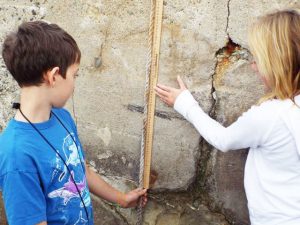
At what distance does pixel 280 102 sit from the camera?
1558mm

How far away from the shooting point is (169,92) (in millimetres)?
1937

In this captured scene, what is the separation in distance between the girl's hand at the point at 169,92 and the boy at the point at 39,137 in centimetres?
52

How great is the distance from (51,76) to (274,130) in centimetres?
77

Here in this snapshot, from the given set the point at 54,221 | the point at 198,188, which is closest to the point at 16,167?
the point at 54,221

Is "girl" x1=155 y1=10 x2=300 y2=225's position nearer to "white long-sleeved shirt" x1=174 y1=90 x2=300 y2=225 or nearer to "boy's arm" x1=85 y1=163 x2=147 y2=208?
"white long-sleeved shirt" x1=174 y1=90 x2=300 y2=225

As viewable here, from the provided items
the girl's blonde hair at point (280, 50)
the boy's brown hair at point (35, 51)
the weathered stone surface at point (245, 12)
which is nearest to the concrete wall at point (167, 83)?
the weathered stone surface at point (245, 12)

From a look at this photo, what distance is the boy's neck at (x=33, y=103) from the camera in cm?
148

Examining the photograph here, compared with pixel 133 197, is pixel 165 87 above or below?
above

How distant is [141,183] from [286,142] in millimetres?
816

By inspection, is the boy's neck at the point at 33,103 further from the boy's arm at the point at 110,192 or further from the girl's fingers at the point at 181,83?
the girl's fingers at the point at 181,83

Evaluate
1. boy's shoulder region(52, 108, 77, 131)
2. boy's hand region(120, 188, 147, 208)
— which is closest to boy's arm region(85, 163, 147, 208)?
boy's hand region(120, 188, 147, 208)

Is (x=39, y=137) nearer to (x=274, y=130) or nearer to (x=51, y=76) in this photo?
(x=51, y=76)

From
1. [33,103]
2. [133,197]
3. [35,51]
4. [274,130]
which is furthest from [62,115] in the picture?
[274,130]

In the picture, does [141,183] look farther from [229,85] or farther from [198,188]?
[229,85]
